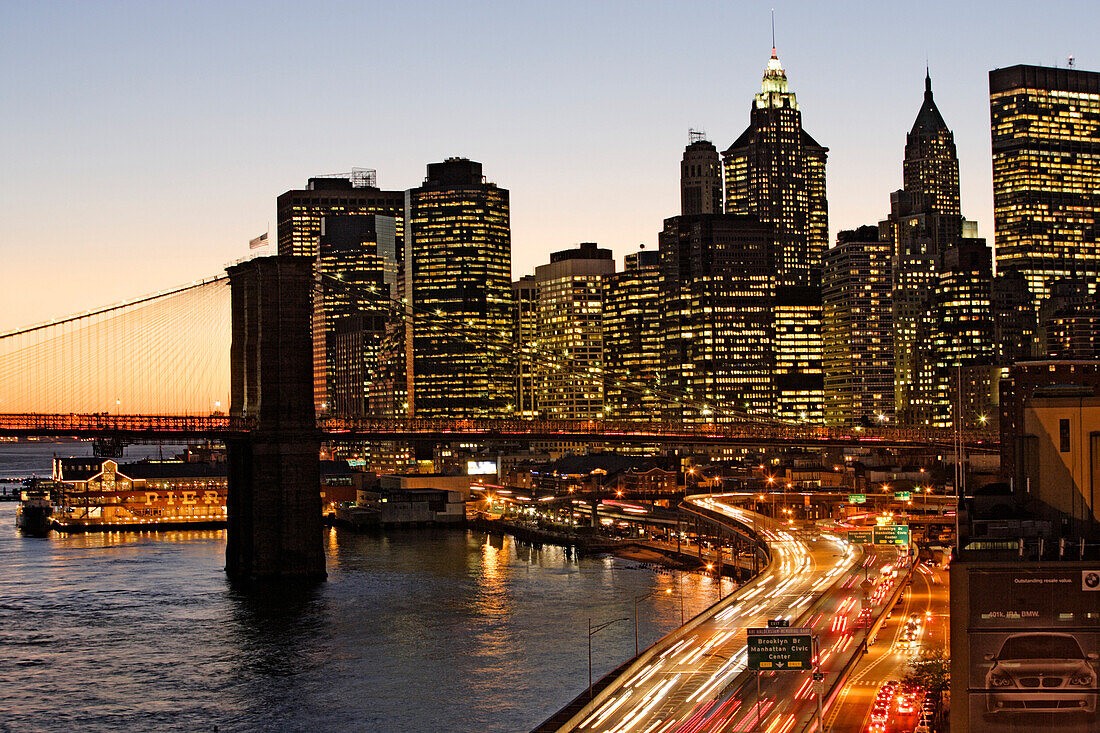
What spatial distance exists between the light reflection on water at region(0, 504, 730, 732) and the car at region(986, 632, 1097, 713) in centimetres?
1773

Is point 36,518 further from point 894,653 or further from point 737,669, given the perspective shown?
point 737,669

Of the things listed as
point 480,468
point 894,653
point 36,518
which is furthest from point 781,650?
point 480,468

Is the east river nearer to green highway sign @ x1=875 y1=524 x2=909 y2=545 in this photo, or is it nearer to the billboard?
green highway sign @ x1=875 y1=524 x2=909 y2=545

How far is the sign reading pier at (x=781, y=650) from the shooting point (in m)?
37.8

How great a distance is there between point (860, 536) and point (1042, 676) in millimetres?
51033

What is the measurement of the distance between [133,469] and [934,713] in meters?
114

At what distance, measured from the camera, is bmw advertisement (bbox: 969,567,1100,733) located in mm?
30828

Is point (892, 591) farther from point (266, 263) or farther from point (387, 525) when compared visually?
point (387, 525)

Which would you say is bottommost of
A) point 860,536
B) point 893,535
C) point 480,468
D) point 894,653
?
point 894,653

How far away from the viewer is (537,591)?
252 feet

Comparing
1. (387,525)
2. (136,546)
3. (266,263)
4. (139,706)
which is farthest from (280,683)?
(387,525)

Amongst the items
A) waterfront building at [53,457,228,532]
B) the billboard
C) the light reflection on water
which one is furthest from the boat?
the billboard

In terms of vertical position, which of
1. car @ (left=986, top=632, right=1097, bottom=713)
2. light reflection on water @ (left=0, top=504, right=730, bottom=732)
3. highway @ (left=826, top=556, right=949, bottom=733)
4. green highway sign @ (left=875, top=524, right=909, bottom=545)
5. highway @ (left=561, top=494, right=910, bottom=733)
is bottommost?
light reflection on water @ (left=0, top=504, right=730, bottom=732)

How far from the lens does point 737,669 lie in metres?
44.9
